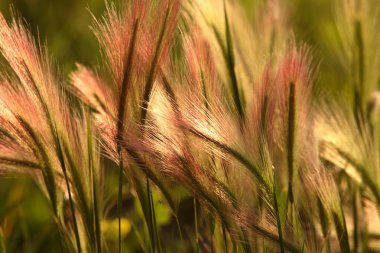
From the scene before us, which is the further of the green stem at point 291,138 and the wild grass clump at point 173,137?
the green stem at point 291,138

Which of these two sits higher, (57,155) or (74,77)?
(74,77)

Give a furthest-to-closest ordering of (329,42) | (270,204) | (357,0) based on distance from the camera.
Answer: (329,42) → (357,0) → (270,204)

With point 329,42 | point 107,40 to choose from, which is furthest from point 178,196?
point 329,42

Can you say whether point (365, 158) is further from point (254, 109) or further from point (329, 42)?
point (329, 42)

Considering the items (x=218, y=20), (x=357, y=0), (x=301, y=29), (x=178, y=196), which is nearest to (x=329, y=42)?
(x=301, y=29)

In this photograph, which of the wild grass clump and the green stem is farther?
the green stem

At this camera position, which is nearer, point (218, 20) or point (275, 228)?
point (275, 228)

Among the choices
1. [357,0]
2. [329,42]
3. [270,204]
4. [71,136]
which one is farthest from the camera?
[329,42]

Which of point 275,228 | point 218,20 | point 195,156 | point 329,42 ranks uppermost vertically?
point 329,42

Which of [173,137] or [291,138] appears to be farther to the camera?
[291,138]
